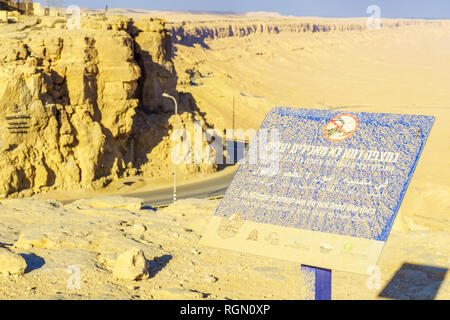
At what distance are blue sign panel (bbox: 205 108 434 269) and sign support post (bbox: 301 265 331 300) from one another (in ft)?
1.79

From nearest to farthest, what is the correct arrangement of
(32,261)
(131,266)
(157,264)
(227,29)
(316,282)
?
(316,282), (131,266), (32,261), (157,264), (227,29)

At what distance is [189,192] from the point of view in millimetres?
34969

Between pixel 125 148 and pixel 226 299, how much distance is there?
27.2 meters

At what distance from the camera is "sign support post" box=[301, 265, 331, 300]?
9367 mm

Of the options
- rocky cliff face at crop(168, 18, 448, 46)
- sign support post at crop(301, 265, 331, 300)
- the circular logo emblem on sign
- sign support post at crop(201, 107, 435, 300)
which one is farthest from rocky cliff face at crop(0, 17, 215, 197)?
rocky cliff face at crop(168, 18, 448, 46)

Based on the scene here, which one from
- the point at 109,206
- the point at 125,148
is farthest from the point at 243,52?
the point at 109,206

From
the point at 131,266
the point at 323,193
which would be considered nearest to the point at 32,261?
the point at 131,266

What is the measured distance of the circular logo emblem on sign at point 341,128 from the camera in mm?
10016

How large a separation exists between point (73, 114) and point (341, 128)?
86.2ft

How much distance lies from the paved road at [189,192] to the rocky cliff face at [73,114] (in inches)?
74.4

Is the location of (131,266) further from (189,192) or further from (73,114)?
(73,114)

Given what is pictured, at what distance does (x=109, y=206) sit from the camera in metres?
19.1

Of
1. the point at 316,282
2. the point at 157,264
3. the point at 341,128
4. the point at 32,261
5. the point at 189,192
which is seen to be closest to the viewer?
the point at 316,282

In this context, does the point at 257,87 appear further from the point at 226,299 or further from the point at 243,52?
the point at 226,299
